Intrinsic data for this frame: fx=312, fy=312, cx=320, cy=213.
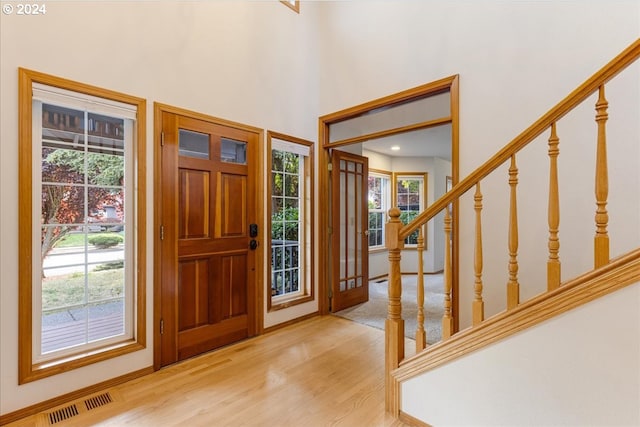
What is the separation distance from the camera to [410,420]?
178 centimetres

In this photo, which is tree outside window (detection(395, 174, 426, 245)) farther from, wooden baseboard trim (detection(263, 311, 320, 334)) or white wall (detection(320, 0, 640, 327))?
white wall (detection(320, 0, 640, 327))

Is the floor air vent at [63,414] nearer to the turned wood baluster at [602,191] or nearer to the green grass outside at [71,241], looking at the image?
the green grass outside at [71,241]

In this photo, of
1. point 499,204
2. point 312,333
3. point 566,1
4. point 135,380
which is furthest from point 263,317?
point 566,1

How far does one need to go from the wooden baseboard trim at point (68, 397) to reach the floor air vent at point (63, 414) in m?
0.07

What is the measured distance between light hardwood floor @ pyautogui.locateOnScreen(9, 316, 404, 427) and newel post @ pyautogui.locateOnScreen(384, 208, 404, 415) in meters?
0.12

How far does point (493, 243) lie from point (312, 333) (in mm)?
1895

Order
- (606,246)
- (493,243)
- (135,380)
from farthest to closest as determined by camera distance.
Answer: (493,243) < (135,380) < (606,246)

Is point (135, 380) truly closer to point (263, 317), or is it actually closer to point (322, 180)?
point (263, 317)

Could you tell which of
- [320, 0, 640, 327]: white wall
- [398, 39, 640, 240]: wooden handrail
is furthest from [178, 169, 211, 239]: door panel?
[320, 0, 640, 327]: white wall

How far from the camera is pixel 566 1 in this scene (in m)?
2.16

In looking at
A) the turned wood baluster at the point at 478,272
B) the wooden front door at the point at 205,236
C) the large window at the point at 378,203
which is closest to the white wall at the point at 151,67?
the wooden front door at the point at 205,236

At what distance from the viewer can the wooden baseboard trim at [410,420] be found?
68.4 inches

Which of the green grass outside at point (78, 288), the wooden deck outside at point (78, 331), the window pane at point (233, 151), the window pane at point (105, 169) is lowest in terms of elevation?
the wooden deck outside at point (78, 331)

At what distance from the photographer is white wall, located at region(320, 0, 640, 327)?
1965 mm
